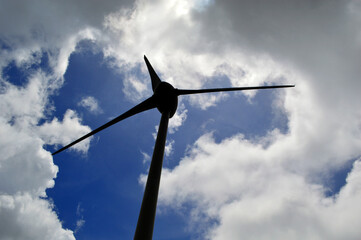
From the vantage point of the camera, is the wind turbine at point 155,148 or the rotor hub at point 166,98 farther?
the rotor hub at point 166,98

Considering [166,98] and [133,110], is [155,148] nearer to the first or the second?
[166,98]

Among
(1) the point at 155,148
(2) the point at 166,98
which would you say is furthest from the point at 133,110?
(1) the point at 155,148

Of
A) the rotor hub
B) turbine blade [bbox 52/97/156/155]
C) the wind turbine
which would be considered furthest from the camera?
turbine blade [bbox 52/97/156/155]

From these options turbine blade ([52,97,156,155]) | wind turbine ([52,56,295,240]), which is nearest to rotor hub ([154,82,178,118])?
wind turbine ([52,56,295,240])

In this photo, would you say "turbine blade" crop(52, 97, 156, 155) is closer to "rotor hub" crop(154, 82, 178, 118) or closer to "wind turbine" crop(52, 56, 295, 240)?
Result: "wind turbine" crop(52, 56, 295, 240)

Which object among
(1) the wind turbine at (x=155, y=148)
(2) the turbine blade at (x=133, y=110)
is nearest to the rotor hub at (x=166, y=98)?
(1) the wind turbine at (x=155, y=148)

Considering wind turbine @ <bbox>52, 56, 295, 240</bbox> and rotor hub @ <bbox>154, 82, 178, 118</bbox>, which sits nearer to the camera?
wind turbine @ <bbox>52, 56, 295, 240</bbox>

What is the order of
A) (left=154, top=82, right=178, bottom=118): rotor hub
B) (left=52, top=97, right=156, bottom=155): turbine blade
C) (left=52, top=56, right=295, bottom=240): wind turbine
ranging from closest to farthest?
(left=52, top=56, right=295, bottom=240): wind turbine < (left=154, top=82, right=178, bottom=118): rotor hub < (left=52, top=97, right=156, bottom=155): turbine blade

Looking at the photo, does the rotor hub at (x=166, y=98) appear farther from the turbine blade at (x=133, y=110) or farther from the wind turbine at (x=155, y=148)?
the turbine blade at (x=133, y=110)

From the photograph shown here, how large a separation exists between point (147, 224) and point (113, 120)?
13.4m

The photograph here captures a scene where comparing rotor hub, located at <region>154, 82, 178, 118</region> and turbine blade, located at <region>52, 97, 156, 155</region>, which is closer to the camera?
rotor hub, located at <region>154, 82, 178, 118</region>

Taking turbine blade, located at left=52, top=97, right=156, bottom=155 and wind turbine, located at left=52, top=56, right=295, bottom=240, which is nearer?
wind turbine, located at left=52, top=56, right=295, bottom=240

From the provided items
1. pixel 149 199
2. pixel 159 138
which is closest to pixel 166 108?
pixel 159 138

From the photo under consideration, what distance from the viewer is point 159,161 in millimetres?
13469
